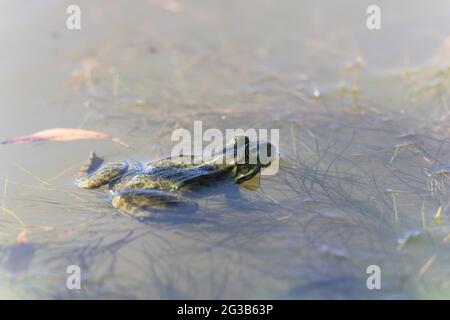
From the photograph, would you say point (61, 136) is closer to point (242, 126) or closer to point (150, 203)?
point (150, 203)

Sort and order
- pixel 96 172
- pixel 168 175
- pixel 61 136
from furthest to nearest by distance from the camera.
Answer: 1. pixel 61 136
2. pixel 96 172
3. pixel 168 175

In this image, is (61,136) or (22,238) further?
(61,136)

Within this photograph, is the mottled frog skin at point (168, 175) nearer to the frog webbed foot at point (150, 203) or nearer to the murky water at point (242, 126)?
the frog webbed foot at point (150, 203)

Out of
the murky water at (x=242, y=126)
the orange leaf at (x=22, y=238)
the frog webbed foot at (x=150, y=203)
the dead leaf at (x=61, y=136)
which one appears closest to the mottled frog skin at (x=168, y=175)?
the frog webbed foot at (x=150, y=203)

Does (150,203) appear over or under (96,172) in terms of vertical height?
under

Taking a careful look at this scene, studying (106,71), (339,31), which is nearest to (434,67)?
(339,31)

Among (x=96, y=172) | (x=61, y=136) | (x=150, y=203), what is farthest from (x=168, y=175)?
(x=61, y=136)

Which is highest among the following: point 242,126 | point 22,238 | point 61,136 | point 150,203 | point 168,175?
point 242,126
